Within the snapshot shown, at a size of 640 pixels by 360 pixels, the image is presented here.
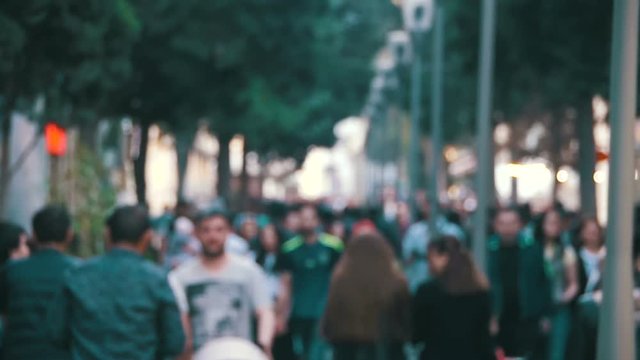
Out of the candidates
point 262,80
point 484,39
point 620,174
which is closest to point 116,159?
point 262,80

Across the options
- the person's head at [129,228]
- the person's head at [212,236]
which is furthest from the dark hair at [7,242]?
the person's head at [129,228]

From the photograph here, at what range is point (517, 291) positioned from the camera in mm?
17531

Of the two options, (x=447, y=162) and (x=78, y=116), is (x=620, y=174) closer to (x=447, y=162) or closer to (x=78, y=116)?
(x=78, y=116)

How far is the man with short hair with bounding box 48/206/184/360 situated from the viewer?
8.93m

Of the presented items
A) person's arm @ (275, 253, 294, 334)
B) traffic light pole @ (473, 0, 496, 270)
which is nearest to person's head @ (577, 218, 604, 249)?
person's arm @ (275, 253, 294, 334)

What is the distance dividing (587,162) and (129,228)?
28895mm

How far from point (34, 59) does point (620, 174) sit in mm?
11763

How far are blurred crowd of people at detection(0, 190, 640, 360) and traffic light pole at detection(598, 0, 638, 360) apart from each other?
4.20ft

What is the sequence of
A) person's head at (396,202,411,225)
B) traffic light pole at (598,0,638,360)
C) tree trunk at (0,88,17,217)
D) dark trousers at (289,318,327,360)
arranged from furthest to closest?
person's head at (396,202,411,225), tree trunk at (0,88,17,217), dark trousers at (289,318,327,360), traffic light pole at (598,0,638,360)

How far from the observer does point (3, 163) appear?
23188mm

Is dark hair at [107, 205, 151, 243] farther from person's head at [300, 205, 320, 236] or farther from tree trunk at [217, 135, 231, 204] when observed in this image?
tree trunk at [217, 135, 231, 204]

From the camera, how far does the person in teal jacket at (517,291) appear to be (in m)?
17.4

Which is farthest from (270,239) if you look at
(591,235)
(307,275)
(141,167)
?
(141,167)

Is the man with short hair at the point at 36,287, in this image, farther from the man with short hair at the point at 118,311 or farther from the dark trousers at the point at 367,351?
the dark trousers at the point at 367,351
